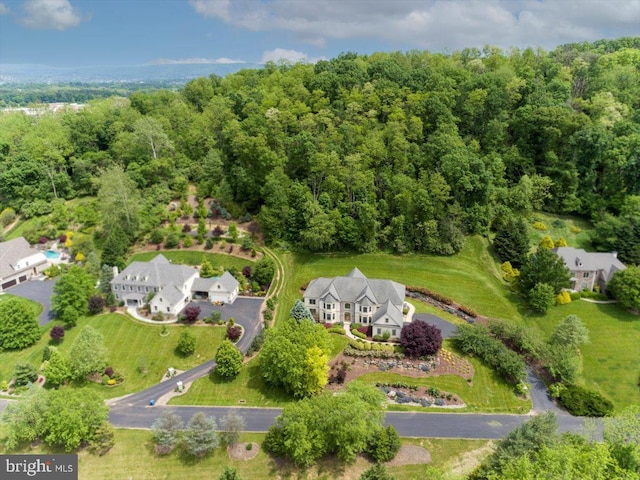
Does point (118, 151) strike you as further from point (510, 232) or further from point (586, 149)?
point (586, 149)

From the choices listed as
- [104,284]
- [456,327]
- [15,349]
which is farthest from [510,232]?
[15,349]

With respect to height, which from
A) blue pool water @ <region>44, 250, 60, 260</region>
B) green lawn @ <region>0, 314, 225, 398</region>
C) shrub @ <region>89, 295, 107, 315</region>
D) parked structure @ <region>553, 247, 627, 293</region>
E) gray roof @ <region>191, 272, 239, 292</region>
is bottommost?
green lawn @ <region>0, 314, 225, 398</region>

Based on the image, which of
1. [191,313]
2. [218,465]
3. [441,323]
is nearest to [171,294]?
[191,313]

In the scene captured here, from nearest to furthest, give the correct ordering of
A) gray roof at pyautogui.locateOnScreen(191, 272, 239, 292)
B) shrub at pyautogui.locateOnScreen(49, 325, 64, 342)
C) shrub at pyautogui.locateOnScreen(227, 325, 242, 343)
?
shrub at pyautogui.locateOnScreen(49, 325, 64, 342)
shrub at pyautogui.locateOnScreen(227, 325, 242, 343)
gray roof at pyautogui.locateOnScreen(191, 272, 239, 292)

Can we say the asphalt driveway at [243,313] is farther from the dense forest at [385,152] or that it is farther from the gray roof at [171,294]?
the dense forest at [385,152]

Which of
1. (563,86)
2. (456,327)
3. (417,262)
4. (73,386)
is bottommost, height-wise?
(73,386)

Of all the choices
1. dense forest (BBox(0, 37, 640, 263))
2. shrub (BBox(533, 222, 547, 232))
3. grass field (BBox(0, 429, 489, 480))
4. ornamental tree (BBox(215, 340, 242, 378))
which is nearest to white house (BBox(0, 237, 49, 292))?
dense forest (BBox(0, 37, 640, 263))

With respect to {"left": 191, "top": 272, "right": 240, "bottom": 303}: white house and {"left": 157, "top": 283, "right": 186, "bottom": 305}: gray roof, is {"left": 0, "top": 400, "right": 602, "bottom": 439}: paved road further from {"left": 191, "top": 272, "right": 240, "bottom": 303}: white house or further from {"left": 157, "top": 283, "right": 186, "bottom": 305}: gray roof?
{"left": 191, "top": 272, "right": 240, "bottom": 303}: white house
